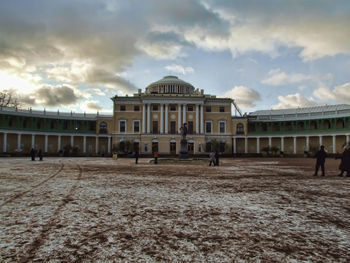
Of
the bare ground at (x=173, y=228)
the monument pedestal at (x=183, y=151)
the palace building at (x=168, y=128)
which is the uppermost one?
the palace building at (x=168, y=128)

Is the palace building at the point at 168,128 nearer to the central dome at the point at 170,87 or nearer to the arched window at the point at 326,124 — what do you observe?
the arched window at the point at 326,124

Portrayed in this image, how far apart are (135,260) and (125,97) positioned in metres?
55.9

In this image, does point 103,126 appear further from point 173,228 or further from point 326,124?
point 173,228

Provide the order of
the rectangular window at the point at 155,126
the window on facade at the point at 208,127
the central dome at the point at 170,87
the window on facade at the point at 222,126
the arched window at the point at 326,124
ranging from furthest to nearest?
the central dome at the point at 170,87 < the window on facade at the point at 222,126 < the window on facade at the point at 208,127 < the rectangular window at the point at 155,126 < the arched window at the point at 326,124

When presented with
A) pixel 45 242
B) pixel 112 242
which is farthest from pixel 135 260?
pixel 45 242

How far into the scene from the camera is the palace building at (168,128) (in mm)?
52297

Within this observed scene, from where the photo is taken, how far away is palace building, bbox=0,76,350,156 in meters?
52.3

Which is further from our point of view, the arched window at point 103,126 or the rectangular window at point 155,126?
the arched window at point 103,126

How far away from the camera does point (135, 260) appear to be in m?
3.18

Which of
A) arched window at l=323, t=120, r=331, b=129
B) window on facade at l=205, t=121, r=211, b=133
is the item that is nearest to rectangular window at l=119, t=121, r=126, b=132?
window on facade at l=205, t=121, r=211, b=133

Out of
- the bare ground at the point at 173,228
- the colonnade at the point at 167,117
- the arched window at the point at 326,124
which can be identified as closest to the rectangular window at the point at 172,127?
the colonnade at the point at 167,117

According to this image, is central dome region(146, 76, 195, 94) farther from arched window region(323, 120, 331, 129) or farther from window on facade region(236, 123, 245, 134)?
arched window region(323, 120, 331, 129)

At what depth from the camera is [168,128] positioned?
55844 mm

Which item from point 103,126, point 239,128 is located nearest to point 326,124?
point 239,128
